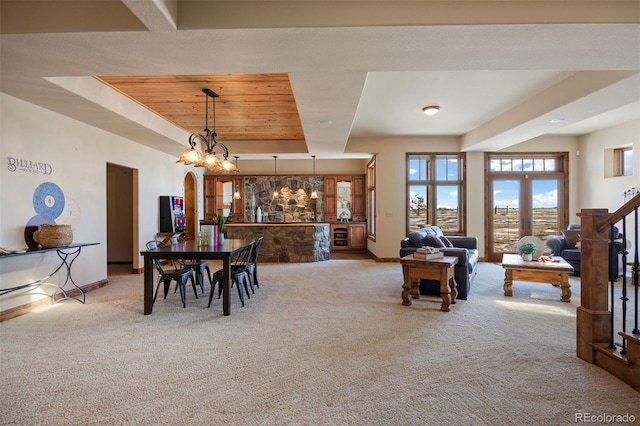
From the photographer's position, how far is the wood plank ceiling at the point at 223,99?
164 inches

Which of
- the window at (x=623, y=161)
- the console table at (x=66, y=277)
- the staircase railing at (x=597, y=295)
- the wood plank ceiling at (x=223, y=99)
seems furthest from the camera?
the window at (x=623, y=161)

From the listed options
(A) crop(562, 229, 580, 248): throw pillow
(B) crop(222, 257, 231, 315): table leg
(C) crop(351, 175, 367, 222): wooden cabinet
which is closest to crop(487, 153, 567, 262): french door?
(A) crop(562, 229, 580, 248): throw pillow

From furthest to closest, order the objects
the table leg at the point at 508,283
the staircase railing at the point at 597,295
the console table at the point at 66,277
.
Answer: the table leg at the point at 508,283, the console table at the point at 66,277, the staircase railing at the point at 597,295

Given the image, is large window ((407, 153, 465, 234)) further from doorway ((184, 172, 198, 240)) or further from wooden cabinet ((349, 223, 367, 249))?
doorway ((184, 172, 198, 240))

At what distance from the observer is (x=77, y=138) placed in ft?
16.1

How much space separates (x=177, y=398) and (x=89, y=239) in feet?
13.6

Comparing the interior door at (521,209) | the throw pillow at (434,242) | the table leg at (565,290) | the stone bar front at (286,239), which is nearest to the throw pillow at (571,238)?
the interior door at (521,209)

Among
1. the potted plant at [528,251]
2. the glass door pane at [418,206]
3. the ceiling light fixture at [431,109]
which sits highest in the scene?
the ceiling light fixture at [431,109]

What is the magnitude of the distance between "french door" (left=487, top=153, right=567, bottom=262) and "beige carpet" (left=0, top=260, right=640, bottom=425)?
3.72 m

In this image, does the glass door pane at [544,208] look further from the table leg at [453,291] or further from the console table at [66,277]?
the console table at [66,277]

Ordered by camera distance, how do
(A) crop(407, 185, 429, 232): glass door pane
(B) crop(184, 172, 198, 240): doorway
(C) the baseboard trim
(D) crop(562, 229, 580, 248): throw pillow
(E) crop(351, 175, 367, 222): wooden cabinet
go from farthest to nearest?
(E) crop(351, 175, 367, 222): wooden cabinet
(B) crop(184, 172, 198, 240): doorway
(A) crop(407, 185, 429, 232): glass door pane
(D) crop(562, 229, 580, 248): throw pillow
(C) the baseboard trim

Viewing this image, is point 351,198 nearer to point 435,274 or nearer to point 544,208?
point 544,208

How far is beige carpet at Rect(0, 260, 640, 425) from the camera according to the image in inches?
80.7

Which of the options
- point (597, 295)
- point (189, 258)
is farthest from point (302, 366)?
point (597, 295)
